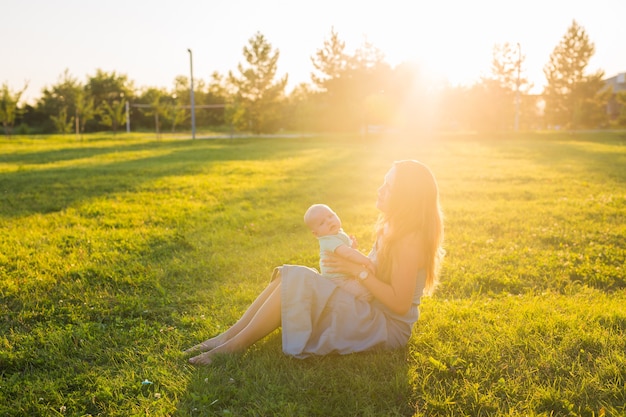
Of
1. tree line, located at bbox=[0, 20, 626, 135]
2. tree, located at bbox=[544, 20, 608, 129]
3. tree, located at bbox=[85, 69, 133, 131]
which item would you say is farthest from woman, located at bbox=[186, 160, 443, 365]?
tree, located at bbox=[85, 69, 133, 131]

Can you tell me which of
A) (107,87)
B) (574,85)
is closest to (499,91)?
(574,85)

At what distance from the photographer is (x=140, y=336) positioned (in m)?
4.52

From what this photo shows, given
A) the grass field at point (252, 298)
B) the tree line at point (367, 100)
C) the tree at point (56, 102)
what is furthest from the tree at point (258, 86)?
the grass field at point (252, 298)

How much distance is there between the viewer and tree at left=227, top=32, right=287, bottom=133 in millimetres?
43188

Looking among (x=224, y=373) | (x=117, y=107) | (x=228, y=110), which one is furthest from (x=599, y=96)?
(x=224, y=373)

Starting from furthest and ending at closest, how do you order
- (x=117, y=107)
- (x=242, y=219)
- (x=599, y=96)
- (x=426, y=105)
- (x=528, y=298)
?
(x=426, y=105) < (x=599, y=96) < (x=117, y=107) < (x=242, y=219) < (x=528, y=298)

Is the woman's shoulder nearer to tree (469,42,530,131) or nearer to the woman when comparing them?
the woman

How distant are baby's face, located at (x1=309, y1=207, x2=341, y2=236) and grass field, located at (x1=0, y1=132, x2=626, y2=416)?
3.23 feet

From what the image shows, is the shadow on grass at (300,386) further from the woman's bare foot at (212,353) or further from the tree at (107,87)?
the tree at (107,87)

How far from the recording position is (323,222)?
3.88 meters

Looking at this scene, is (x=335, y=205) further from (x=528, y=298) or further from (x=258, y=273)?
(x=528, y=298)

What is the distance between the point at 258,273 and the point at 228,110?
3470 centimetres

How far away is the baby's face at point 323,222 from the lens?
386 cm

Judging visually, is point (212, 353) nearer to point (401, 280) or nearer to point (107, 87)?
point (401, 280)
